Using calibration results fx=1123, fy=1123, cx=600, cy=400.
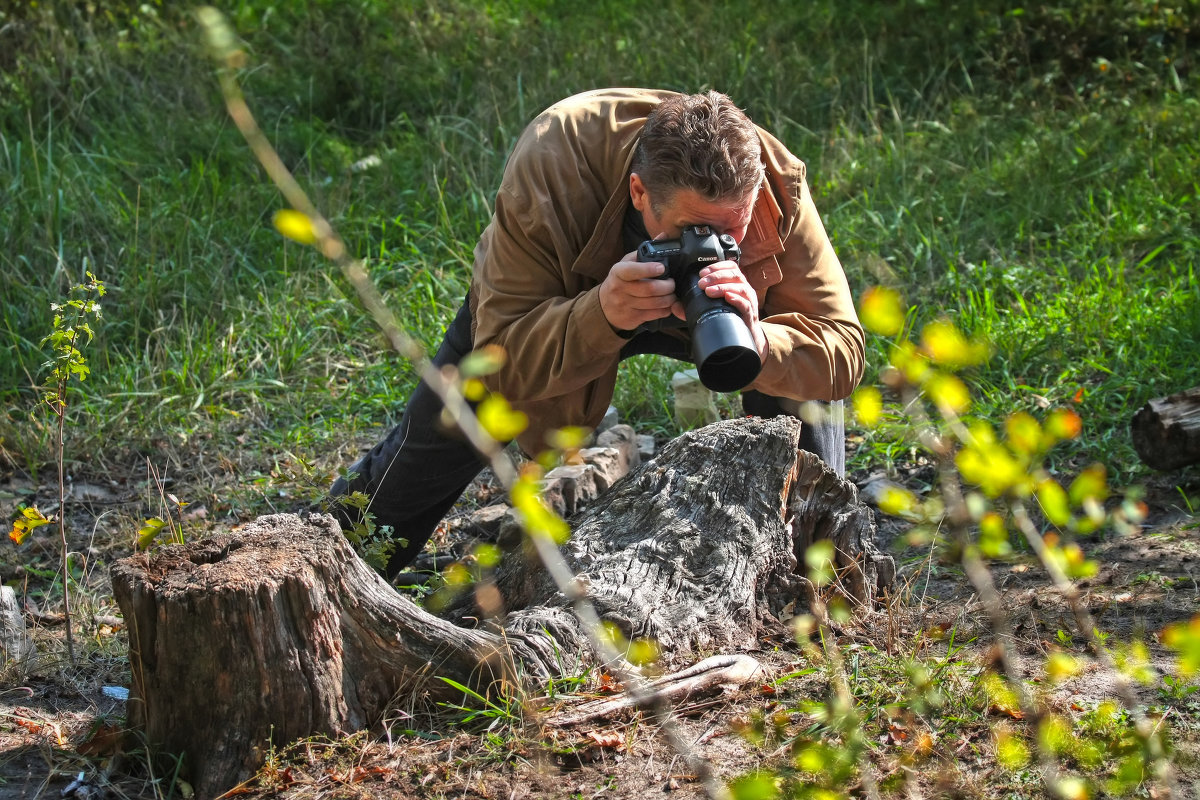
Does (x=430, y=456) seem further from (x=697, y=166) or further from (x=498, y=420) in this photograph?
(x=498, y=420)

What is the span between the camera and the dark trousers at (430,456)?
10.2 feet

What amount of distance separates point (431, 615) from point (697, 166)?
1134 mm

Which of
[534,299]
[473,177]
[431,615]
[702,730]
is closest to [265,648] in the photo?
[431,615]

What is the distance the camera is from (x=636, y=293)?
2.48 metres

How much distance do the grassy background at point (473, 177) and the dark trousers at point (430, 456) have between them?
0.84m

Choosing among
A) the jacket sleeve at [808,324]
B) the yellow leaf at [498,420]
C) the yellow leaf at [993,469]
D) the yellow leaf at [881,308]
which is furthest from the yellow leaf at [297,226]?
the jacket sleeve at [808,324]

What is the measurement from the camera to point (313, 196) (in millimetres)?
5340

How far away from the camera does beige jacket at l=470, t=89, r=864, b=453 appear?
2775 millimetres

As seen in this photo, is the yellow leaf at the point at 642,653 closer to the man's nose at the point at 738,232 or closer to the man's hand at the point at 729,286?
the man's hand at the point at 729,286

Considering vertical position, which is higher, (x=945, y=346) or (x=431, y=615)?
(x=945, y=346)

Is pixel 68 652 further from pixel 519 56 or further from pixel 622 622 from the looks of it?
pixel 519 56

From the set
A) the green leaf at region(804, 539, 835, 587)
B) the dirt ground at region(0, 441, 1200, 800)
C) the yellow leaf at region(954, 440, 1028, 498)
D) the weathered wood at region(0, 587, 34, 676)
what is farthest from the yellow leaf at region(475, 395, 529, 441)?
the weathered wood at region(0, 587, 34, 676)

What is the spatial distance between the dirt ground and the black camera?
51 centimetres

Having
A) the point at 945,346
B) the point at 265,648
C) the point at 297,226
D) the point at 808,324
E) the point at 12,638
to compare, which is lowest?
the point at 12,638
